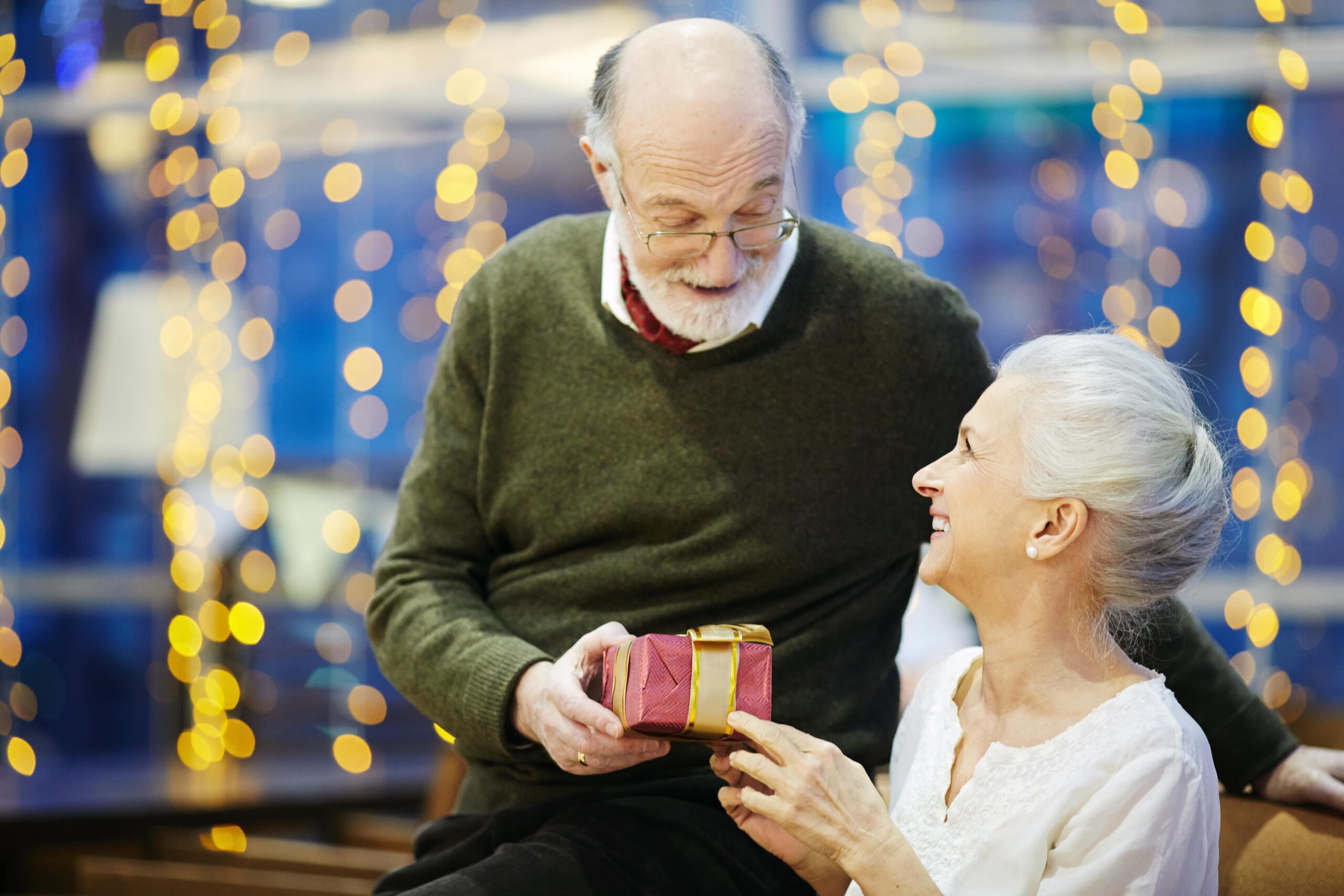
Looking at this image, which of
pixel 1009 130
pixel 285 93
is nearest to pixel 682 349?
pixel 1009 130

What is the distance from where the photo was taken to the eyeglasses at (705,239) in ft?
5.98

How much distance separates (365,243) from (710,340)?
440 cm

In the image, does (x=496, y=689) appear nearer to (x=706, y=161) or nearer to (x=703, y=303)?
(x=703, y=303)

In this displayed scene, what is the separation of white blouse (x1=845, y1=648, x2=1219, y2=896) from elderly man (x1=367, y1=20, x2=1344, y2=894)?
35 cm

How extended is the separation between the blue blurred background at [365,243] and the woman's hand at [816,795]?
13.6ft

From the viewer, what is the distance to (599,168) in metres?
2.00

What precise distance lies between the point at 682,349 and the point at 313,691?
4345 millimetres

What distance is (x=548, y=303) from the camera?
204cm

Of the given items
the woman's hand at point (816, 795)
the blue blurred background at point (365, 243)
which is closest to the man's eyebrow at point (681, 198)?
the woman's hand at point (816, 795)

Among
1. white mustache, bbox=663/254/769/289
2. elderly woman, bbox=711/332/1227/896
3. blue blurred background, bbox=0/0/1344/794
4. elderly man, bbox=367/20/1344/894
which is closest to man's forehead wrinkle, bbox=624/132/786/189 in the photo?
elderly man, bbox=367/20/1344/894

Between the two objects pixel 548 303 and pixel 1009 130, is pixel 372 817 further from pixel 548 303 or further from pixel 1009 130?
pixel 1009 130

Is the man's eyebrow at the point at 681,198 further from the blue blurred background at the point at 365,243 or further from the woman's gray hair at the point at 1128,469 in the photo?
the blue blurred background at the point at 365,243

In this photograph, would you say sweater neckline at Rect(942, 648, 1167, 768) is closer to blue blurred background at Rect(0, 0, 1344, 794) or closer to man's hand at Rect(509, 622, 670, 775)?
man's hand at Rect(509, 622, 670, 775)

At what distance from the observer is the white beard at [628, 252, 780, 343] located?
1879 millimetres
